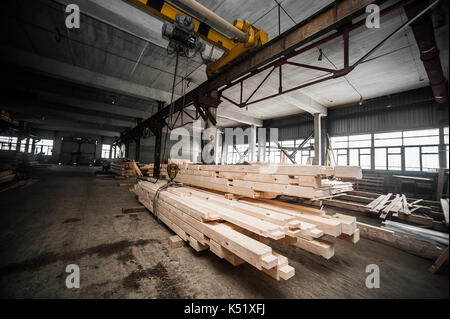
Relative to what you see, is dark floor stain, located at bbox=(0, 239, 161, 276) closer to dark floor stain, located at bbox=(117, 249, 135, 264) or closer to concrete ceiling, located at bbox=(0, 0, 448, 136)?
dark floor stain, located at bbox=(117, 249, 135, 264)

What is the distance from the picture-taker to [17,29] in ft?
18.9

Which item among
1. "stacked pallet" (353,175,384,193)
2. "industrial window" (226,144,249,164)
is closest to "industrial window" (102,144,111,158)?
"industrial window" (226,144,249,164)

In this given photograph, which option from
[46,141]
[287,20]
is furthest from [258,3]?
[46,141]

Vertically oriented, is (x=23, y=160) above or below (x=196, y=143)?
below

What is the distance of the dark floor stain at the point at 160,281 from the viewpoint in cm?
199

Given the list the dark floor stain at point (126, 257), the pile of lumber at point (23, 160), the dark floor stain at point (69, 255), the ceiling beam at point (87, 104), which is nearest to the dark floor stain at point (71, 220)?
the dark floor stain at point (69, 255)

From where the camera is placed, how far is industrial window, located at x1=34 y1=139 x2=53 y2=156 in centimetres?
2706

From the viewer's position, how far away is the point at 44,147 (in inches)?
1079

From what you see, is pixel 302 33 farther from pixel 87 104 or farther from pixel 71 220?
pixel 87 104

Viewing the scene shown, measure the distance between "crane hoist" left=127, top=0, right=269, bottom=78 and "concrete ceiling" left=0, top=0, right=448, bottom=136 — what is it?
67 cm

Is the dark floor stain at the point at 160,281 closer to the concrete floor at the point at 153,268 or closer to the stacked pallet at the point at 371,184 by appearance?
the concrete floor at the point at 153,268

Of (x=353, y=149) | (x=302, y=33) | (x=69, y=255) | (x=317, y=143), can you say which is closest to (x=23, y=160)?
(x=69, y=255)

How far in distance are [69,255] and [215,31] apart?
5643 mm

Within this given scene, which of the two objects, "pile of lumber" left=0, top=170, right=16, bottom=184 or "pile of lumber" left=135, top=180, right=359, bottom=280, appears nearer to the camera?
"pile of lumber" left=135, top=180, right=359, bottom=280
